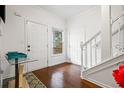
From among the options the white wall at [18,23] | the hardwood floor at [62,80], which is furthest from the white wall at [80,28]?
the hardwood floor at [62,80]

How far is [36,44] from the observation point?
384 cm

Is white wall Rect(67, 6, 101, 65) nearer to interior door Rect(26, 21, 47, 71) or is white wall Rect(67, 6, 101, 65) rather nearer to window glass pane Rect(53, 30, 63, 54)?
window glass pane Rect(53, 30, 63, 54)

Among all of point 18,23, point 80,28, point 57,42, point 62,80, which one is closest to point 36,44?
point 18,23

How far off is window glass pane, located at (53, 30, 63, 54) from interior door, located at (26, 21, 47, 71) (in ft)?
2.38

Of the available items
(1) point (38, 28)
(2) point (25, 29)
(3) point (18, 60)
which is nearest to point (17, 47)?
(2) point (25, 29)

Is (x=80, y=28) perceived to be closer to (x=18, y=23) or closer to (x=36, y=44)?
(x=36, y=44)

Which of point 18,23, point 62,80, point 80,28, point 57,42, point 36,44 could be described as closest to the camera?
point 62,80

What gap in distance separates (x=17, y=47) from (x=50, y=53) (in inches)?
63.5

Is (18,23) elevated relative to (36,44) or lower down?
elevated

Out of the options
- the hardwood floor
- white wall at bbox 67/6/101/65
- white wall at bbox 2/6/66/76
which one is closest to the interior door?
white wall at bbox 2/6/66/76

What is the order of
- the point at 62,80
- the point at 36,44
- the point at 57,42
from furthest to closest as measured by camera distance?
the point at 57,42, the point at 36,44, the point at 62,80

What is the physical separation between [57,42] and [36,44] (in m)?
1.45

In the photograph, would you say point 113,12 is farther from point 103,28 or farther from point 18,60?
point 18,60

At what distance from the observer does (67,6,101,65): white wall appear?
3.95 m
